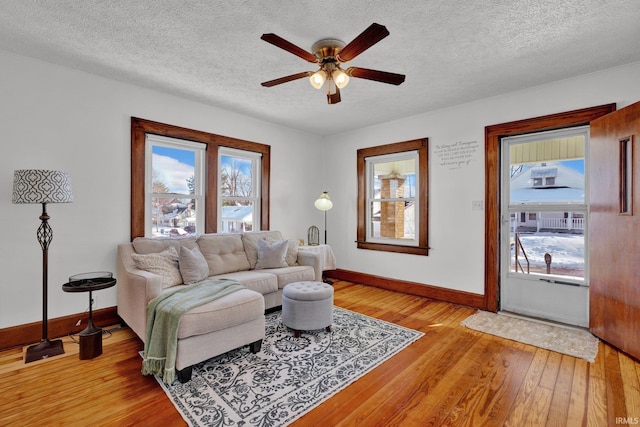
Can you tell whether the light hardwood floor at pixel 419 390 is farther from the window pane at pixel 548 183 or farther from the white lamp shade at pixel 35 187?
the window pane at pixel 548 183

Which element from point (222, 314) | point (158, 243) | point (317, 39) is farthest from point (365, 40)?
point (158, 243)

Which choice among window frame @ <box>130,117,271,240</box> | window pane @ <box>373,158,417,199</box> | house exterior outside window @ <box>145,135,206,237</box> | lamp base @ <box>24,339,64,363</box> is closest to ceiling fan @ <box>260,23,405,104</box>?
window frame @ <box>130,117,271,240</box>

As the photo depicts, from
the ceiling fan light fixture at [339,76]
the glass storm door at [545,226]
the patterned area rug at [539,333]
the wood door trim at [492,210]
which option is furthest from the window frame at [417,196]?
the ceiling fan light fixture at [339,76]

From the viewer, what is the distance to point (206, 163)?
13.4 ft

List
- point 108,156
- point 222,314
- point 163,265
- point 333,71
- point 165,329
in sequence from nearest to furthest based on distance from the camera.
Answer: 1. point 165,329
2. point 222,314
3. point 333,71
4. point 163,265
5. point 108,156

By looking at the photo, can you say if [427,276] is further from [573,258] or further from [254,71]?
[254,71]

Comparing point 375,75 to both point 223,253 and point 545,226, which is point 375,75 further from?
point 545,226

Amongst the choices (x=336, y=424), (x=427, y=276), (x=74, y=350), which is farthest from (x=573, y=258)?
(x=74, y=350)

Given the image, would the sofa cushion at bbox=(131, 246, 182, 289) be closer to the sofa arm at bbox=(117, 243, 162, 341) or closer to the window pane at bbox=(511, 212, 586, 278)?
the sofa arm at bbox=(117, 243, 162, 341)

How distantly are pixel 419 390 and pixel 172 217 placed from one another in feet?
11.0

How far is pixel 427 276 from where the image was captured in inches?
171

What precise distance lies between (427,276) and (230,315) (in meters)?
3.00

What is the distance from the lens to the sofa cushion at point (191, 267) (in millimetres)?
3049

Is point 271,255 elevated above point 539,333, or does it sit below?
above
